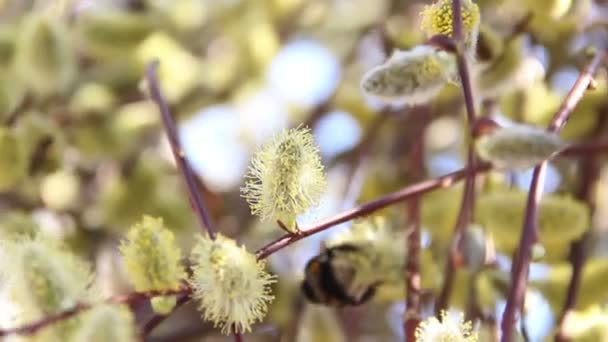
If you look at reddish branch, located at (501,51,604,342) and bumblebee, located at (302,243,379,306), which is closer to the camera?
reddish branch, located at (501,51,604,342)

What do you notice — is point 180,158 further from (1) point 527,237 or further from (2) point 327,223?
(1) point 527,237

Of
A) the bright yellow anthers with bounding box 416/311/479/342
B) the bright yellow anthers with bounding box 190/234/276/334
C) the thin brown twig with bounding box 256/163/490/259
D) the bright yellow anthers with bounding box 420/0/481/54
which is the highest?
the bright yellow anthers with bounding box 420/0/481/54

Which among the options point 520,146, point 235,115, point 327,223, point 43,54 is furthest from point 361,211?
point 235,115

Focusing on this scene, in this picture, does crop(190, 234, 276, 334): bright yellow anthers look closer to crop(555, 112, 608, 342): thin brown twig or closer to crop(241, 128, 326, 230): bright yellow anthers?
crop(241, 128, 326, 230): bright yellow anthers

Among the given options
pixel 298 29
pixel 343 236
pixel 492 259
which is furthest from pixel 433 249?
pixel 298 29

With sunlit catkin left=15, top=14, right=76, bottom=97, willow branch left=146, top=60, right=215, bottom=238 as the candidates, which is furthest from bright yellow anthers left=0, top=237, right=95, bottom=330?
sunlit catkin left=15, top=14, right=76, bottom=97

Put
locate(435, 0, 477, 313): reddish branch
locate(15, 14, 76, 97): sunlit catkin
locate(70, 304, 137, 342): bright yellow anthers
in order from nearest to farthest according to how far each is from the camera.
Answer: locate(70, 304, 137, 342): bright yellow anthers → locate(435, 0, 477, 313): reddish branch → locate(15, 14, 76, 97): sunlit catkin
